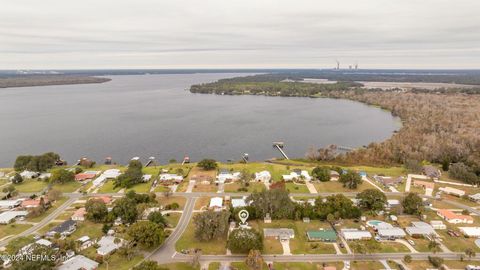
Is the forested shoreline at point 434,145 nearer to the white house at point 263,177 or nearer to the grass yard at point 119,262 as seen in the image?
the white house at point 263,177

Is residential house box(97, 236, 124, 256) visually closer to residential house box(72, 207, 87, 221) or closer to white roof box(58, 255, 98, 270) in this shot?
white roof box(58, 255, 98, 270)

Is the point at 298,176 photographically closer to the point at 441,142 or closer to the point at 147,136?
the point at 441,142

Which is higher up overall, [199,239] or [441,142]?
[441,142]

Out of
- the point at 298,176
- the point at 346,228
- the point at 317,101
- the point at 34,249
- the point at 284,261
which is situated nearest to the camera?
the point at 34,249

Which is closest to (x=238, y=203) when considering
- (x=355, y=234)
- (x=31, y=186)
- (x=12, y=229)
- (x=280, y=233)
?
(x=280, y=233)

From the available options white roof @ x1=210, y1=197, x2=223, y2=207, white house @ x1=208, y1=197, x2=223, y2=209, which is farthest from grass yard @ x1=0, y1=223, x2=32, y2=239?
white roof @ x1=210, y1=197, x2=223, y2=207

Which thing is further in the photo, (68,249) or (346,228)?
(346,228)

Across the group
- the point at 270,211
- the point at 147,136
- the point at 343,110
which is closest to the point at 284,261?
the point at 270,211

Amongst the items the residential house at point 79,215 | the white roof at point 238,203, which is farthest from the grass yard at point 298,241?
the residential house at point 79,215

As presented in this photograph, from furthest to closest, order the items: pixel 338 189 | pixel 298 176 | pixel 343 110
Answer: pixel 343 110
pixel 298 176
pixel 338 189
